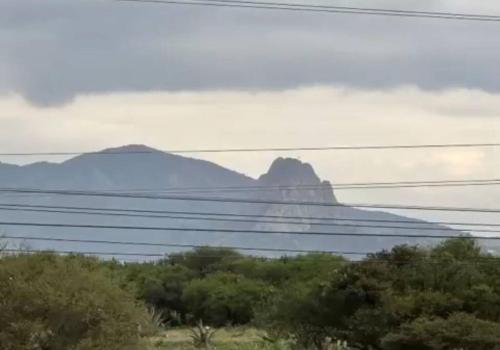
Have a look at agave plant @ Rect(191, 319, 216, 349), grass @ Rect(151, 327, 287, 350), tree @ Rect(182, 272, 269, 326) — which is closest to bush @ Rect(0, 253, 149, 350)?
grass @ Rect(151, 327, 287, 350)

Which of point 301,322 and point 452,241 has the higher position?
point 452,241

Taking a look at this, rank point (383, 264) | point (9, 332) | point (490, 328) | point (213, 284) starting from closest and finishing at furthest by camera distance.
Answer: point (9, 332) < point (490, 328) < point (383, 264) < point (213, 284)

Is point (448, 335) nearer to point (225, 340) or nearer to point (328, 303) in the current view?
point (328, 303)

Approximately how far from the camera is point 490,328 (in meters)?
51.1

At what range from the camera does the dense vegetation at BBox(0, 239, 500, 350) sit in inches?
1657

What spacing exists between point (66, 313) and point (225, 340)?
1241 inches

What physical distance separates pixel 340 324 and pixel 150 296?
40.3 meters

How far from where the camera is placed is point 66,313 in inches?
1656

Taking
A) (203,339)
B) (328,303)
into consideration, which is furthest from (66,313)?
(203,339)

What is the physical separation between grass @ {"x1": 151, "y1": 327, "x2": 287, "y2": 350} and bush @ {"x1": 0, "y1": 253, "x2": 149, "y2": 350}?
527 inches

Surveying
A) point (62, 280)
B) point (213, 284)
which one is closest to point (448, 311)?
point (62, 280)

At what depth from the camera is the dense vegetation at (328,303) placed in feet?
138

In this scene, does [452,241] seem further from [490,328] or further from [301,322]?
[490,328]

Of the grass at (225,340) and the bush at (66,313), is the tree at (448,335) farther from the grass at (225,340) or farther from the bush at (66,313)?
the bush at (66,313)
